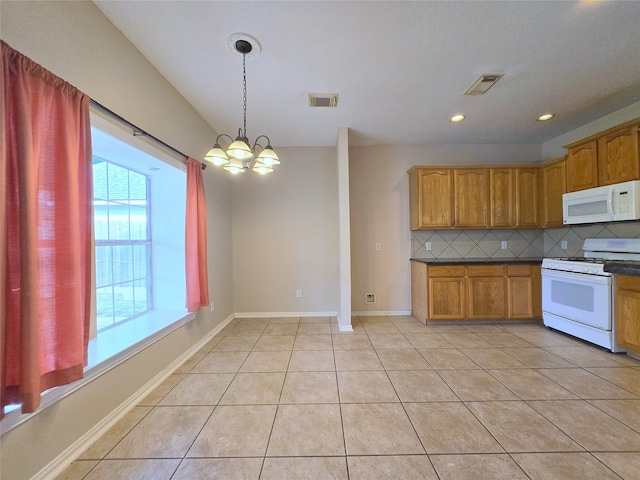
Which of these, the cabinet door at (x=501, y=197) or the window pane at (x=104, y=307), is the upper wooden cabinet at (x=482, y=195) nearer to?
→ the cabinet door at (x=501, y=197)

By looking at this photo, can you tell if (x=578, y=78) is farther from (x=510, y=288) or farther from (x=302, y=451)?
(x=302, y=451)

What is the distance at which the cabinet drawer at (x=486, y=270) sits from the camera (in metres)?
3.41

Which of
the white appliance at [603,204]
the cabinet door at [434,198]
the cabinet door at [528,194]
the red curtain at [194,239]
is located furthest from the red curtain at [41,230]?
the cabinet door at [528,194]

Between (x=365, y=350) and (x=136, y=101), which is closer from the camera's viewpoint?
(x=136, y=101)

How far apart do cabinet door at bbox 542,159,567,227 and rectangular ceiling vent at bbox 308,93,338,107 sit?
10.7ft

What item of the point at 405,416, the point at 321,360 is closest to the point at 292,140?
the point at 321,360

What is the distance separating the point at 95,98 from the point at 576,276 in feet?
15.8

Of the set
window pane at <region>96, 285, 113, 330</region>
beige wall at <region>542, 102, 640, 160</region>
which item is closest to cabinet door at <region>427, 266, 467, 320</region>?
beige wall at <region>542, 102, 640, 160</region>

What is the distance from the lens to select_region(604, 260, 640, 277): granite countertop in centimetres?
229

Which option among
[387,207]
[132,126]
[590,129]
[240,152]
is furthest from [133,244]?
[590,129]

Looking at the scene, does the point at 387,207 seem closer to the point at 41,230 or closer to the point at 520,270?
the point at 520,270

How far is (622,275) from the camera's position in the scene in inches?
95.2

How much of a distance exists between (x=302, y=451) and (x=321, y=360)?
3.52ft

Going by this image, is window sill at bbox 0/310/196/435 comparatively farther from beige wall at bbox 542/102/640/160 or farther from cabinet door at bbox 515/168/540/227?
beige wall at bbox 542/102/640/160
